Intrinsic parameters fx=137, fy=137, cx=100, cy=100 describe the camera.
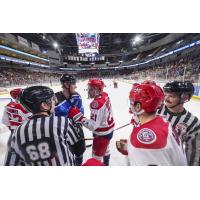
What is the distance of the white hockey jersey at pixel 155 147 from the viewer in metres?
0.58

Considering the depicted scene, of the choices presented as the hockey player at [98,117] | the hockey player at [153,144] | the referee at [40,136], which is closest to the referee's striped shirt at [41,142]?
the referee at [40,136]

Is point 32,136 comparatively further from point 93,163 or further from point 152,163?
point 152,163

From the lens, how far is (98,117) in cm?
134

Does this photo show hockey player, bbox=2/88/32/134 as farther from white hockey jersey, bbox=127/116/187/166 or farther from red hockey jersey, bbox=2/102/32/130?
white hockey jersey, bbox=127/116/187/166

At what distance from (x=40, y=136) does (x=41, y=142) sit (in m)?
0.03

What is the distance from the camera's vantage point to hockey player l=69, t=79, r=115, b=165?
1288mm

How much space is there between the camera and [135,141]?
2.02 ft

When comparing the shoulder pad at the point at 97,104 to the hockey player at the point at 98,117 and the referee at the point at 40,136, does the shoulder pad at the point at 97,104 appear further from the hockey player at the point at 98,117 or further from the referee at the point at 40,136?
the referee at the point at 40,136

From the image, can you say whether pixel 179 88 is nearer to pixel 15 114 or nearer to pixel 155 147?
pixel 155 147

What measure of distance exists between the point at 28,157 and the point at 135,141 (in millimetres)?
530

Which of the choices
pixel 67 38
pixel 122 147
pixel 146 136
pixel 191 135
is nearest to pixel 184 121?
pixel 191 135

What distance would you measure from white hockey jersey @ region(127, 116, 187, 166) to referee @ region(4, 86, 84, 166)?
0.35 m

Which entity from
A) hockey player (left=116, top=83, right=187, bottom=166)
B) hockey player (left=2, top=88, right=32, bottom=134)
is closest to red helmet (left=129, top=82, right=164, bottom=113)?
hockey player (left=116, top=83, right=187, bottom=166)
